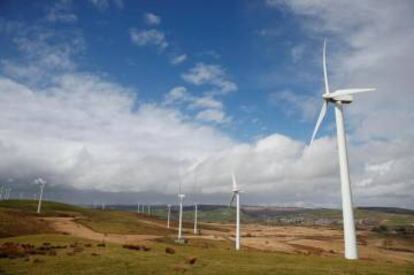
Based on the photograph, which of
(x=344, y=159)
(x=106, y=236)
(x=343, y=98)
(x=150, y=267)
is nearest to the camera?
(x=150, y=267)

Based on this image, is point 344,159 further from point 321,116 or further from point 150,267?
point 150,267

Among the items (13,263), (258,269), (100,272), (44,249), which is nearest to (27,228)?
(44,249)

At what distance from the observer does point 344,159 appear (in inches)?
1877

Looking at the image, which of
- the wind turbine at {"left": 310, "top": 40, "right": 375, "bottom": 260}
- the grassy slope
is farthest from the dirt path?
the wind turbine at {"left": 310, "top": 40, "right": 375, "bottom": 260}

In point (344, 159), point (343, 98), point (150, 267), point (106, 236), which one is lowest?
point (150, 267)

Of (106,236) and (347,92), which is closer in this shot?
(347,92)

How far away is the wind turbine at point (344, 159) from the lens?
4559cm

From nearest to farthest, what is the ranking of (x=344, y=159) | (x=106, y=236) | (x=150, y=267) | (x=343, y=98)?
(x=150, y=267) < (x=344, y=159) < (x=343, y=98) < (x=106, y=236)

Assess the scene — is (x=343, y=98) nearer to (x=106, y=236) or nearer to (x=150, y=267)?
(x=150, y=267)

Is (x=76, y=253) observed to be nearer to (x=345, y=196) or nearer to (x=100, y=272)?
(x=100, y=272)

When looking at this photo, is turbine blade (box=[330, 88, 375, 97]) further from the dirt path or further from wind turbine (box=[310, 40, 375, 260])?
the dirt path

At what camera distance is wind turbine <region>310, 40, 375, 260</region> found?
45594 millimetres

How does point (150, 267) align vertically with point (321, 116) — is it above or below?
below

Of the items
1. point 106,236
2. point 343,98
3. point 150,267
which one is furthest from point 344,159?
point 106,236
